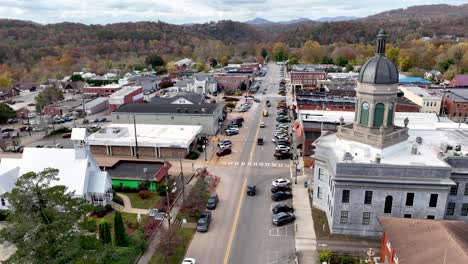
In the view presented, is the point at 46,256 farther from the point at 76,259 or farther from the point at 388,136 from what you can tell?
the point at 388,136

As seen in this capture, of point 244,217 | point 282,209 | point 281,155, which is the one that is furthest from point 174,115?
point 282,209

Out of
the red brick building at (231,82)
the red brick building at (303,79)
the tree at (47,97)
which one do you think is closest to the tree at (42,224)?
the tree at (47,97)

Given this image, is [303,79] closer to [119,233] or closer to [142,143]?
[142,143]

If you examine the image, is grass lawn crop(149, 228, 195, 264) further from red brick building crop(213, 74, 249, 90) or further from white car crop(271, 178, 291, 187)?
red brick building crop(213, 74, 249, 90)

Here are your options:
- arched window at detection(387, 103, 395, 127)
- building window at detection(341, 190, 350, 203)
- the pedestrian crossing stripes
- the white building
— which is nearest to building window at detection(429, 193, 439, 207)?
building window at detection(341, 190, 350, 203)

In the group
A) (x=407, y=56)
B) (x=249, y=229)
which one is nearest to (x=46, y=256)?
(x=249, y=229)

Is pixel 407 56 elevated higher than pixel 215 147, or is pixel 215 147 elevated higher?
pixel 407 56

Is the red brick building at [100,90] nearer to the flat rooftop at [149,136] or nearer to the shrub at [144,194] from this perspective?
the flat rooftop at [149,136]
